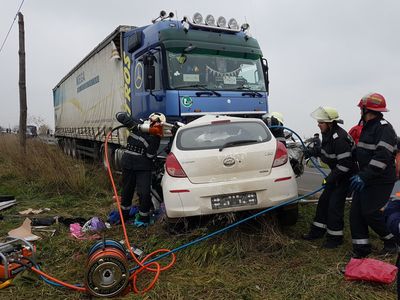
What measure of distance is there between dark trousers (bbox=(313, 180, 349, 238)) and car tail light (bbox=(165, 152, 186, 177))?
1802mm

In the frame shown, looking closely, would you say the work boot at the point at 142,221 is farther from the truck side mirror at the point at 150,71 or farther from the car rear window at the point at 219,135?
the truck side mirror at the point at 150,71

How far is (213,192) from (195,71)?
3645mm

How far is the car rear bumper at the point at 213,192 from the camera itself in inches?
170

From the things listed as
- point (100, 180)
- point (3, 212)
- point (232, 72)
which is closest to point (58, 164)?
point (100, 180)

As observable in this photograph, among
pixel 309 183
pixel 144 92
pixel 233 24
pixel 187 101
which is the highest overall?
pixel 233 24

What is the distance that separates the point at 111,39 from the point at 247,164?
254 inches

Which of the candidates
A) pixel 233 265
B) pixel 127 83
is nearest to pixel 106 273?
pixel 233 265

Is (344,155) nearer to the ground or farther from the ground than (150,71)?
nearer to the ground

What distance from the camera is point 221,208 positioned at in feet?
14.2

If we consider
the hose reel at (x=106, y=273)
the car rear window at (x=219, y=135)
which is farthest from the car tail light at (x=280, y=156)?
the hose reel at (x=106, y=273)

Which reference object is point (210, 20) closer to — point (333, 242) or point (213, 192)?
point (213, 192)

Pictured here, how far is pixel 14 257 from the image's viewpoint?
3.83m

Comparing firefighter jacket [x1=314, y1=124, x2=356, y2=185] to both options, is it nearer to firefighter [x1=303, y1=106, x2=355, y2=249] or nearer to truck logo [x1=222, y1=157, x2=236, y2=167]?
firefighter [x1=303, y1=106, x2=355, y2=249]

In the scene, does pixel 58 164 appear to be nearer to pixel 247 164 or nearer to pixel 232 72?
pixel 232 72
